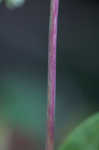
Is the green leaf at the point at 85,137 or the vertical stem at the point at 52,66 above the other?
the vertical stem at the point at 52,66

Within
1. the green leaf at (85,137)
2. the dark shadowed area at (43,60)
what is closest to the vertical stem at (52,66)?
the green leaf at (85,137)

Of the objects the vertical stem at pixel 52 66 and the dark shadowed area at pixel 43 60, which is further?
the dark shadowed area at pixel 43 60

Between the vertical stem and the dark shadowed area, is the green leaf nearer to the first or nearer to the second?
the vertical stem

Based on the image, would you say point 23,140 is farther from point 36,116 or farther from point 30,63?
point 30,63

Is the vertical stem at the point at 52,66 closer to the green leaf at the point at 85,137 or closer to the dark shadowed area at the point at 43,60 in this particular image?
the green leaf at the point at 85,137

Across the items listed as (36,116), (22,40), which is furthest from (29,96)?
(22,40)

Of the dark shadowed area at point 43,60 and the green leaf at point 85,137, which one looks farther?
the dark shadowed area at point 43,60

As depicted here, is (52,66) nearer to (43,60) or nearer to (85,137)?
(85,137)

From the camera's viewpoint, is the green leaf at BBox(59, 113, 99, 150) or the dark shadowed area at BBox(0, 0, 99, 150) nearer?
the green leaf at BBox(59, 113, 99, 150)

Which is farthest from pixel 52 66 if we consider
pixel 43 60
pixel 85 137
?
pixel 43 60

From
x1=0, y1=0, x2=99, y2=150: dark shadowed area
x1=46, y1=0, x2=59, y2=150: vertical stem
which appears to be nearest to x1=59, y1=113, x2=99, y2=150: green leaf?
x1=46, y1=0, x2=59, y2=150: vertical stem
